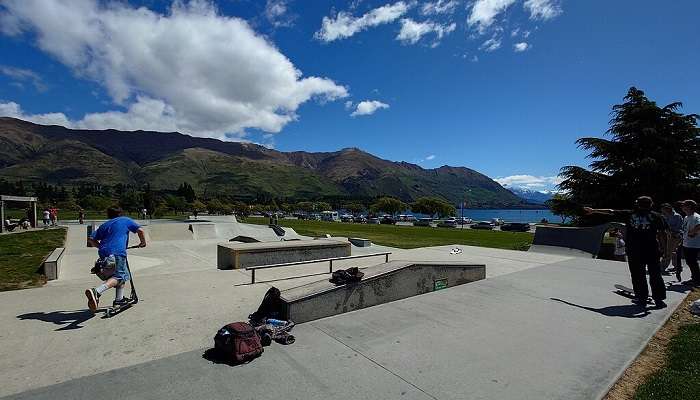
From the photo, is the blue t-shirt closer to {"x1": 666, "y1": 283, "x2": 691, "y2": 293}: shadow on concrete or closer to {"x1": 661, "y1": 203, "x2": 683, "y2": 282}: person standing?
{"x1": 666, "y1": 283, "x2": 691, "y2": 293}: shadow on concrete

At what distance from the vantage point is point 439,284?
7395 mm

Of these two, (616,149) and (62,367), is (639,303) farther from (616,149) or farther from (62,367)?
(616,149)

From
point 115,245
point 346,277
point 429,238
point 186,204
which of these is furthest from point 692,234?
point 186,204

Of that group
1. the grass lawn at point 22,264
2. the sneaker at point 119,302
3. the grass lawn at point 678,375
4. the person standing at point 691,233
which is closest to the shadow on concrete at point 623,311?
the grass lawn at point 678,375

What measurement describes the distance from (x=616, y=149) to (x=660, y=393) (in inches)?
808

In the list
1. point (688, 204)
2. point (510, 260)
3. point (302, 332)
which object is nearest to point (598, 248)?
point (510, 260)

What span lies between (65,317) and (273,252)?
5.80m

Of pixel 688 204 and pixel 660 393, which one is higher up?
pixel 688 204

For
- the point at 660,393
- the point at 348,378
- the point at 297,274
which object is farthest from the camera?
the point at 297,274

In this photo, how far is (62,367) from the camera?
379cm

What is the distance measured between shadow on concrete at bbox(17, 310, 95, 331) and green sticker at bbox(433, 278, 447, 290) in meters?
6.16

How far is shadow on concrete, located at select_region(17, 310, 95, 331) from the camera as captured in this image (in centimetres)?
517

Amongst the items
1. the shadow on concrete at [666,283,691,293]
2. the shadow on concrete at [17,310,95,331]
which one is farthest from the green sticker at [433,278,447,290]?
the shadow on concrete at [17,310,95,331]

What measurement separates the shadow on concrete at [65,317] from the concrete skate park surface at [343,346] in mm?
16
